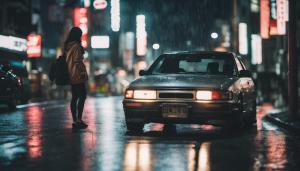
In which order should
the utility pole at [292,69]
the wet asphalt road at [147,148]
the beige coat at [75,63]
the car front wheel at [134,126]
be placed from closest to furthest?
the wet asphalt road at [147,148] → the car front wheel at [134,126] → the beige coat at [75,63] → the utility pole at [292,69]

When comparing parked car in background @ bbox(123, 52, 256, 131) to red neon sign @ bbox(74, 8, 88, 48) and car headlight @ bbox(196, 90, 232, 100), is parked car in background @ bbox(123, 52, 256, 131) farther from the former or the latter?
red neon sign @ bbox(74, 8, 88, 48)

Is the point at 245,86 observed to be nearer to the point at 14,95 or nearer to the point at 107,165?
the point at 107,165

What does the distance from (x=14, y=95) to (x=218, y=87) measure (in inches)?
420

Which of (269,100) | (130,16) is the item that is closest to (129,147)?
(269,100)

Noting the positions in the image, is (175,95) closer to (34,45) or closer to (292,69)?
(292,69)

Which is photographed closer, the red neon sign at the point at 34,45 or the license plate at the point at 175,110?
the license plate at the point at 175,110

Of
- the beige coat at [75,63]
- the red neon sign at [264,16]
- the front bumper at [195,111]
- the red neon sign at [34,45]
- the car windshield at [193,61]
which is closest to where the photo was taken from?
the front bumper at [195,111]

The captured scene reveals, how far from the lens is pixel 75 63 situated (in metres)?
11.9

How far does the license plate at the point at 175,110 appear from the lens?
33.1 ft

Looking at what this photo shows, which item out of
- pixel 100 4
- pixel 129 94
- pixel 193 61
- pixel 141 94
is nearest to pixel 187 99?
pixel 141 94

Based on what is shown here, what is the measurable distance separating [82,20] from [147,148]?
37.1 metres

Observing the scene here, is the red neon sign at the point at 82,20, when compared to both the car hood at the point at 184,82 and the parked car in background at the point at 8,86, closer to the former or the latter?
the parked car in background at the point at 8,86

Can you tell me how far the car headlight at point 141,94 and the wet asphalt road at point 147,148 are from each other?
25.8 inches

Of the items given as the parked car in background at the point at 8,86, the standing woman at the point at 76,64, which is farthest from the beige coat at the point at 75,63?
the parked car in background at the point at 8,86
